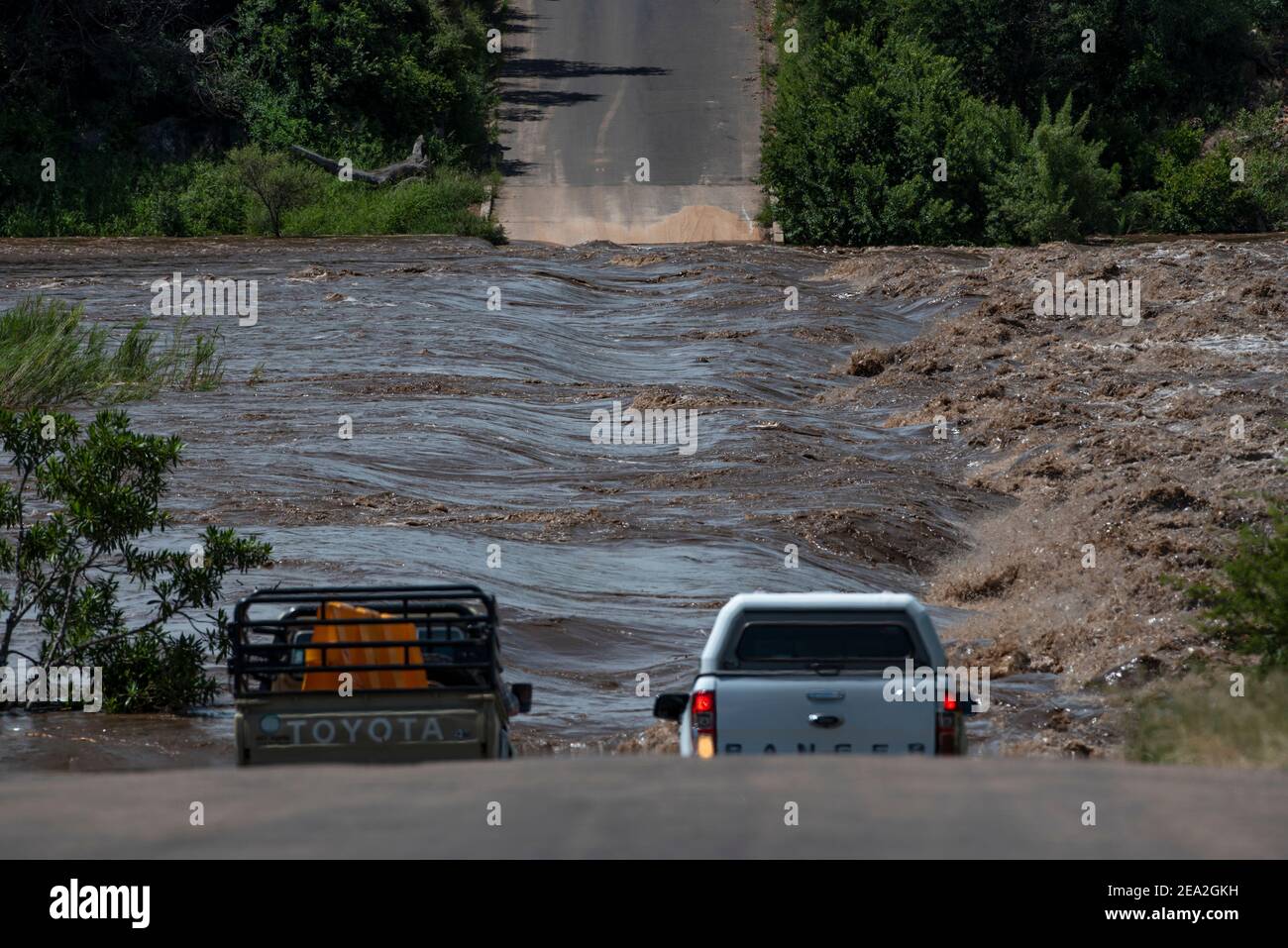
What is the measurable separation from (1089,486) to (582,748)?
1325cm

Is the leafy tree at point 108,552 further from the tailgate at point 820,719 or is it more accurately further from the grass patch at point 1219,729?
the grass patch at point 1219,729

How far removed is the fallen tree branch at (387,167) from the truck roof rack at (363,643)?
42319 millimetres

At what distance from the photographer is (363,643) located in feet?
32.9

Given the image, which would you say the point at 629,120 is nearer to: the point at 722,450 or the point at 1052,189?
the point at 1052,189

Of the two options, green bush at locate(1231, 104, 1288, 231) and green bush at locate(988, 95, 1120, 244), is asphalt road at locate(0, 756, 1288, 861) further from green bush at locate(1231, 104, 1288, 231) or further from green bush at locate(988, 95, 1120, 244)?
green bush at locate(1231, 104, 1288, 231)

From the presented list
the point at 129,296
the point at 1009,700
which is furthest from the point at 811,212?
the point at 1009,700

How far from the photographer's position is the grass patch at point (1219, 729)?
27.8ft

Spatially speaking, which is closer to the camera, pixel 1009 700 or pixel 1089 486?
pixel 1009 700

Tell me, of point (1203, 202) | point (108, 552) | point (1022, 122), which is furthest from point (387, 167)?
point (108, 552)

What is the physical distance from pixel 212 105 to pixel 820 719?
159 feet

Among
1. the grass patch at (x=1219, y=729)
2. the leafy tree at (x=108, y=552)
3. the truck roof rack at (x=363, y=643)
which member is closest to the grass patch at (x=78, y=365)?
the leafy tree at (x=108, y=552)

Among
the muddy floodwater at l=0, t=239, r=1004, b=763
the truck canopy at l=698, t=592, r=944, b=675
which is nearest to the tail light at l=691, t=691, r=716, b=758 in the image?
the truck canopy at l=698, t=592, r=944, b=675

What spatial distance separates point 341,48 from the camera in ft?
178
